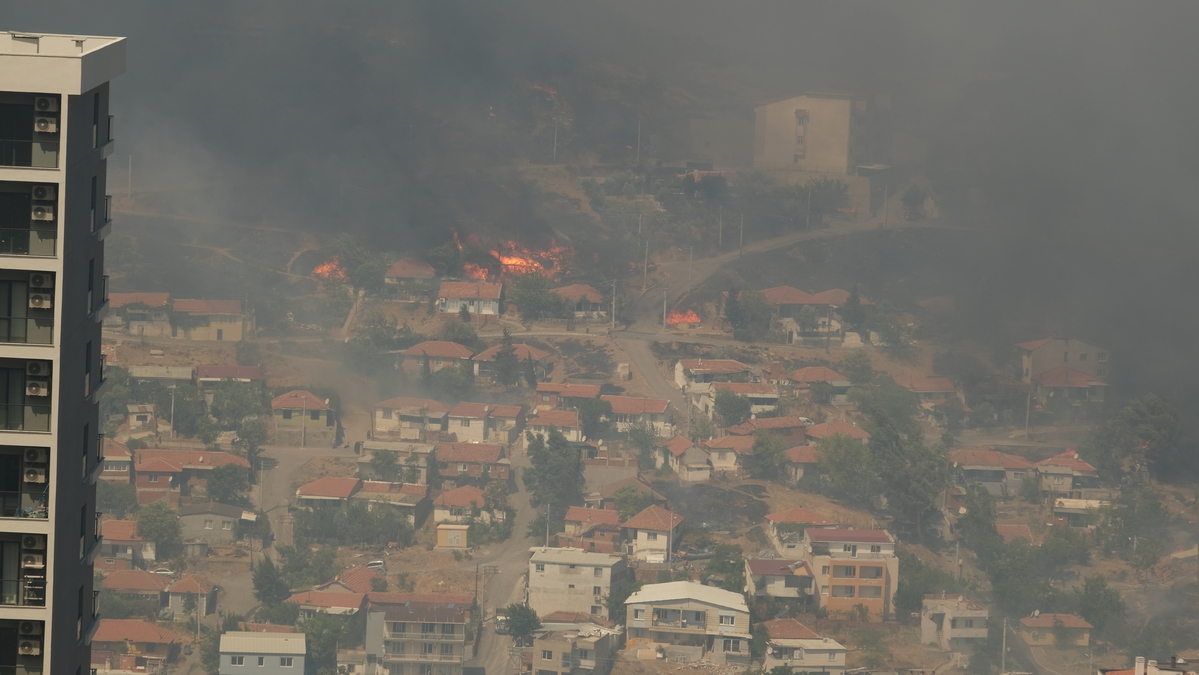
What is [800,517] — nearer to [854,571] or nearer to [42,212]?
[854,571]

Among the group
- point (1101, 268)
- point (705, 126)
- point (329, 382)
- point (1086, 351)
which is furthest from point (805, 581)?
point (705, 126)

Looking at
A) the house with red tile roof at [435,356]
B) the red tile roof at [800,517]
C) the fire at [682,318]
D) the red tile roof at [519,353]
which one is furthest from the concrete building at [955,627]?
the fire at [682,318]

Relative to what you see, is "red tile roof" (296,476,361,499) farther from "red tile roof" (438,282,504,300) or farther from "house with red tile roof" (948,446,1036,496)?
"house with red tile roof" (948,446,1036,496)

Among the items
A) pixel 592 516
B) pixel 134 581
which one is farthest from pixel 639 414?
pixel 134 581

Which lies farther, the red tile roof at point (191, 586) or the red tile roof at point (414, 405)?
the red tile roof at point (414, 405)

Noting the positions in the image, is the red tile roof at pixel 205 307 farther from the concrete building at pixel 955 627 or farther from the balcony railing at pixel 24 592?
the balcony railing at pixel 24 592

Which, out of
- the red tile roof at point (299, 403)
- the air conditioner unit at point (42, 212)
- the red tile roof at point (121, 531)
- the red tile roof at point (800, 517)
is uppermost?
the air conditioner unit at point (42, 212)
